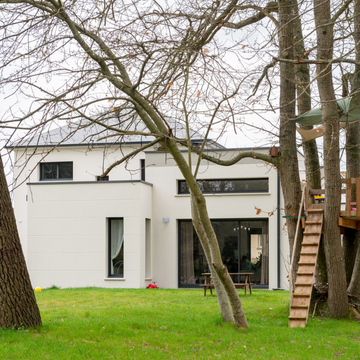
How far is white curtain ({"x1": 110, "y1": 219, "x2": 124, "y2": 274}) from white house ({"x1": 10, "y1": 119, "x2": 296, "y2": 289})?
1.4 inches

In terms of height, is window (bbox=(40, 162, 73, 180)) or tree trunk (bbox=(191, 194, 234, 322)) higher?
window (bbox=(40, 162, 73, 180))

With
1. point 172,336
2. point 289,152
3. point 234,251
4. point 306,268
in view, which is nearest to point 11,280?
point 172,336

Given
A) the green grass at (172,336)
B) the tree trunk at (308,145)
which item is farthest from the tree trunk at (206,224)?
the tree trunk at (308,145)

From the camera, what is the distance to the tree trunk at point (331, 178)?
8.85 metres

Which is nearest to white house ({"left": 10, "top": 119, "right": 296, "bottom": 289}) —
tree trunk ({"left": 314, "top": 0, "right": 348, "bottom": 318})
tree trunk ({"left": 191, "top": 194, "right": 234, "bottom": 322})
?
tree trunk ({"left": 314, "top": 0, "right": 348, "bottom": 318})

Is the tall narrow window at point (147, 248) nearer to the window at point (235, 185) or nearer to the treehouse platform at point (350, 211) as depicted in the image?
the window at point (235, 185)

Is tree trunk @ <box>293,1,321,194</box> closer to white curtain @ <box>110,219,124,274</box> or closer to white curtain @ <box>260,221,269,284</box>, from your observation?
white curtain @ <box>260,221,269,284</box>

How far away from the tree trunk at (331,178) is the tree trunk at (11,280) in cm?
542

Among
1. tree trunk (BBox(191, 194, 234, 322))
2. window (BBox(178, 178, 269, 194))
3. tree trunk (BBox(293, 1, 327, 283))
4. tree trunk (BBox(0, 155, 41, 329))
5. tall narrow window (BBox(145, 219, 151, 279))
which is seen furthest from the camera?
tall narrow window (BBox(145, 219, 151, 279))

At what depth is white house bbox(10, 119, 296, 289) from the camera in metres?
16.8

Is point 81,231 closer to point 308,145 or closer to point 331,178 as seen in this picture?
point 308,145

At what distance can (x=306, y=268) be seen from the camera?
888 centimetres

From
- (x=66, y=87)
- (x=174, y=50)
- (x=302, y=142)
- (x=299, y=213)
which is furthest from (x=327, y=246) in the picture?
(x=66, y=87)

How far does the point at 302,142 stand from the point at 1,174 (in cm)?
632
